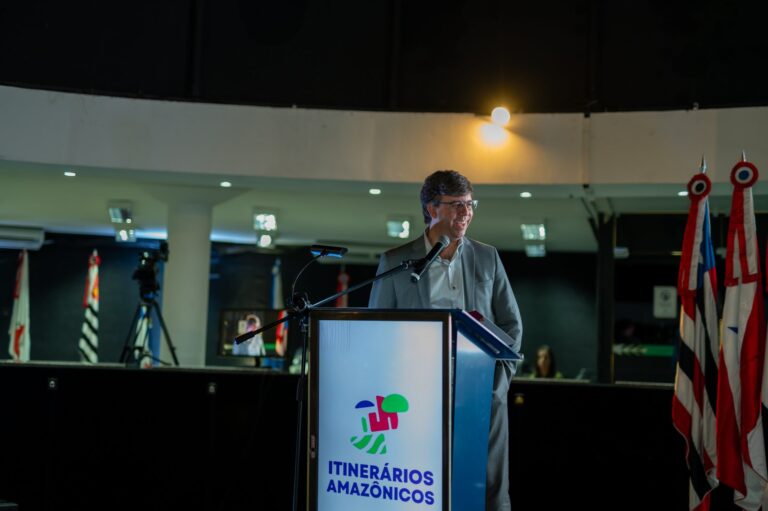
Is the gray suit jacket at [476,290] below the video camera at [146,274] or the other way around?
below

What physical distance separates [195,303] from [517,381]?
3841 millimetres

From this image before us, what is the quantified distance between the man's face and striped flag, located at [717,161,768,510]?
1.73 m

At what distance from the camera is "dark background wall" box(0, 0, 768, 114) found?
6.22 metres

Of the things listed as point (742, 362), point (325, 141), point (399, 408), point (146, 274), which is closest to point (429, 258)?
point (399, 408)

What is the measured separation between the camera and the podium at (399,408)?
2693 millimetres

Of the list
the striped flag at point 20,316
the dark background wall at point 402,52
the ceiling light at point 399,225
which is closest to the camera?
the dark background wall at point 402,52

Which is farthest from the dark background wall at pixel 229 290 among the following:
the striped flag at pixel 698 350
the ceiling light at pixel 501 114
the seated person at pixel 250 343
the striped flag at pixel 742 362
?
the striped flag at pixel 742 362

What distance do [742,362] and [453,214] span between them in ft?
6.03

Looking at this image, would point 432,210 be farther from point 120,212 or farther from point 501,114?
point 120,212

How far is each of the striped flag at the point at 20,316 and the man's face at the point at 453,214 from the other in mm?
10377

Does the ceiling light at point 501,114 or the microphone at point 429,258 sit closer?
the microphone at point 429,258

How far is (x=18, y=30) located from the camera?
6414 millimetres

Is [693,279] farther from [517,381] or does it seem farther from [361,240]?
[361,240]

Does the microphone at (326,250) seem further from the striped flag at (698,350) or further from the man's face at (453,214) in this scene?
the striped flag at (698,350)
